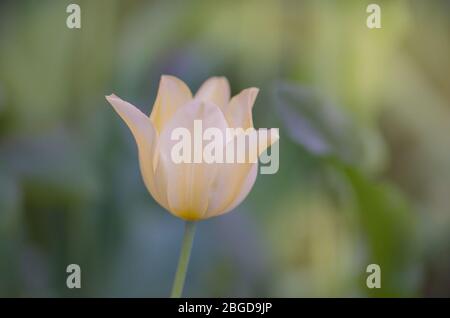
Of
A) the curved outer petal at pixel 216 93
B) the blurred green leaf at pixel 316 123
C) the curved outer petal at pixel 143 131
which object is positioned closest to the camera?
the curved outer petal at pixel 143 131

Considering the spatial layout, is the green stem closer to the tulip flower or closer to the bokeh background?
the tulip flower

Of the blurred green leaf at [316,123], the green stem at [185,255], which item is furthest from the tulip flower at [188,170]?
the blurred green leaf at [316,123]

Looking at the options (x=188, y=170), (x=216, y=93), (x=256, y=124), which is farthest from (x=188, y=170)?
(x=256, y=124)

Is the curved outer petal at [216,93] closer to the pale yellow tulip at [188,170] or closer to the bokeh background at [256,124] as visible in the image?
the pale yellow tulip at [188,170]
